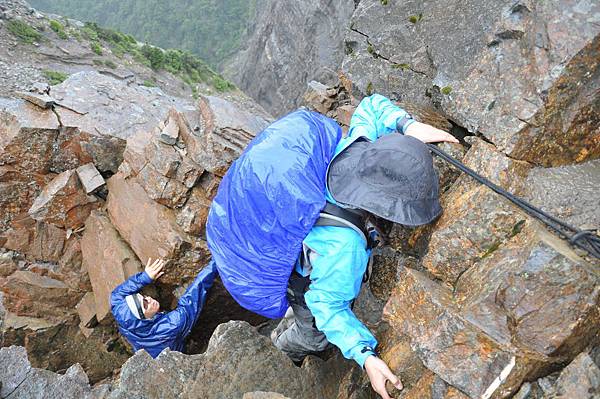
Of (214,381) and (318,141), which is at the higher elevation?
(318,141)

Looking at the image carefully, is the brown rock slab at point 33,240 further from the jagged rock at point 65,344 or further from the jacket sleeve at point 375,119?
the jacket sleeve at point 375,119

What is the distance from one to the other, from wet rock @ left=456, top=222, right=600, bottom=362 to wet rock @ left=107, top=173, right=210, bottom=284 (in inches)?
223

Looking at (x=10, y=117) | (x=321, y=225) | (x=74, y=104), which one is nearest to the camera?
(x=321, y=225)

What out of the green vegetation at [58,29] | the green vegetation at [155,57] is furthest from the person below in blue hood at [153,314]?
the green vegetation at [58,29]

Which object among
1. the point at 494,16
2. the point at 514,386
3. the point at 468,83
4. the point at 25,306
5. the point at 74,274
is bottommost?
the point at 25,306

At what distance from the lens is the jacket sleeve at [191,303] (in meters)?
7.86

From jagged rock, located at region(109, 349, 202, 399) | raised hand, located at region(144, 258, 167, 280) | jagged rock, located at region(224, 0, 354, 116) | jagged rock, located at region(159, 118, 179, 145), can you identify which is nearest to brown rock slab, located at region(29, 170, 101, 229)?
jagged rock, located at region(159, 118, 179, 145)

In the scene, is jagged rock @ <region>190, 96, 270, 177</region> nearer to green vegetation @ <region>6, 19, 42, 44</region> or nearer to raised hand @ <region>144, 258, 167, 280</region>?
raised hand @ <region>144, 258, 167, 280</region>

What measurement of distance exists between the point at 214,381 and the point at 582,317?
12.3 ft

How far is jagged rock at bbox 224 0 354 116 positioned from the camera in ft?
114

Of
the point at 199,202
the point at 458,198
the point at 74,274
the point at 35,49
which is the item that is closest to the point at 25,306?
the point at 74,274

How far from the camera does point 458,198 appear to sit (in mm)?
4688

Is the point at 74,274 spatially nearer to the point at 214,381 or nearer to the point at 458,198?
the point at 214,381

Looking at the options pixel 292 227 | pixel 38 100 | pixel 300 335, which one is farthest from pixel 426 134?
pixel 38 100
